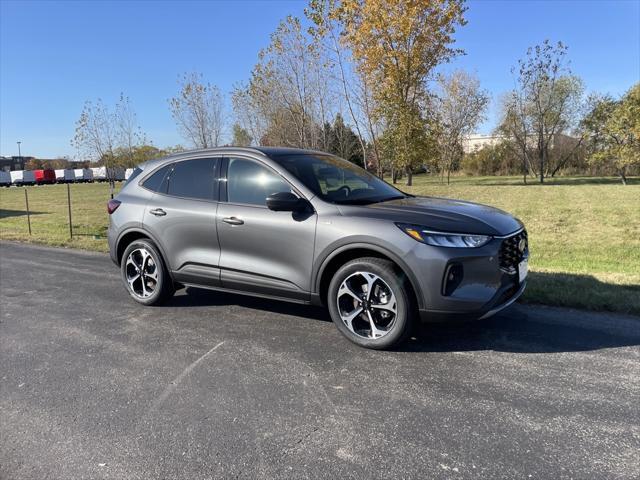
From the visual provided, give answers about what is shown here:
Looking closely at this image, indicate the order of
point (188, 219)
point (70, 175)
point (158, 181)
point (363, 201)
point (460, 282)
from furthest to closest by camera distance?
1. point (70, 175)
2. point (158, 181)
3. point (188, 219)
4. point (363, 201)
5. point (460, 282)

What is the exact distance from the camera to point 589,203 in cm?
1730

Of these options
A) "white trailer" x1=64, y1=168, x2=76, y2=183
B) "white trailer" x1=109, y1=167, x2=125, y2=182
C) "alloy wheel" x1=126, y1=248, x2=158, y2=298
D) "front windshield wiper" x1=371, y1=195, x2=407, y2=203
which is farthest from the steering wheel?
"white trailer" x1=64, y1=168, x2=76, y2=183

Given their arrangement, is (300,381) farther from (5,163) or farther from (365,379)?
(5,163)

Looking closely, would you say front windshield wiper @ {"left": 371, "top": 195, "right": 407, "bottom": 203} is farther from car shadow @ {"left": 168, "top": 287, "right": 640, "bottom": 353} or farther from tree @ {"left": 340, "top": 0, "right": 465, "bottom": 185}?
tree @ {"left": 340, "top": 0, "right": 465, "bottom": 185}

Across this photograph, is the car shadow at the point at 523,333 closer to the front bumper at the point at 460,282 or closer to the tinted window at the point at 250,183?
the front bumper at the point at 460,282

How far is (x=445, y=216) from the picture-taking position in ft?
12.9

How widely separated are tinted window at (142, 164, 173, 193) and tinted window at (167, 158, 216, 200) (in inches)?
3.8

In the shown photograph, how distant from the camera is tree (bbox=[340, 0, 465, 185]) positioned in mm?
25431

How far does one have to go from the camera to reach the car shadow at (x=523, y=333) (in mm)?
3996

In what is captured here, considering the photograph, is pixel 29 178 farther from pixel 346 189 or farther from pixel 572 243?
pixel 346 189

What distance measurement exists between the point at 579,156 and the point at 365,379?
178 ft

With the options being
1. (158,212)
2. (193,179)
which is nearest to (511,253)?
(193,179)

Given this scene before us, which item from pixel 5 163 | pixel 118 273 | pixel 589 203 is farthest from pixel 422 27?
pixel 5 163

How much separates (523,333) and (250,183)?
2.92 metres
